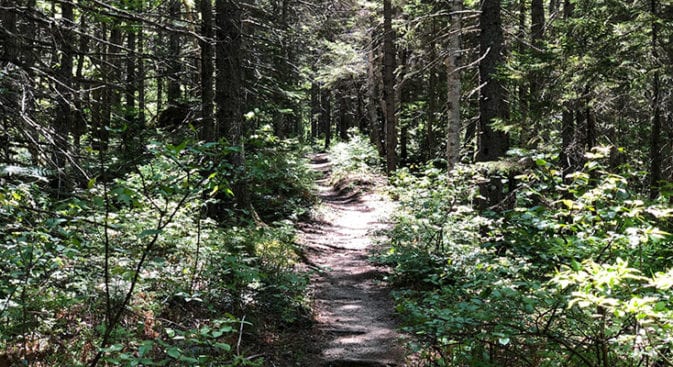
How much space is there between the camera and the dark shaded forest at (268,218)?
3.59m

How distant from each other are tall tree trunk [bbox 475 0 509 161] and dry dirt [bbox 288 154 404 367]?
130 inches

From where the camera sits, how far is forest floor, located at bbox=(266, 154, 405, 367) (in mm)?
6035

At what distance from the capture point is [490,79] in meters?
8.72

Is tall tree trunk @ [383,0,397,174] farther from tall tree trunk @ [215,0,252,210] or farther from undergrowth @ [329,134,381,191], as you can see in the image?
tall tree trunk @ [215,0,252,210]

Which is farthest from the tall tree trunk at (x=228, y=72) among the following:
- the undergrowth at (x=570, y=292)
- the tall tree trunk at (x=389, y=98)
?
the tall tree trunk at (x=389, y=98)

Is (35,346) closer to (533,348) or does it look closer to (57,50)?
(57,50)

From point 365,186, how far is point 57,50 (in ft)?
A: 54.7

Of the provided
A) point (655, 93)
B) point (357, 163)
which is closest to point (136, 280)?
point (655, 93)

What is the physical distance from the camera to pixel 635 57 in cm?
771

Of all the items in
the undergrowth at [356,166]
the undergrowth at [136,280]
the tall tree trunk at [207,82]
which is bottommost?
the undergrowth at [136,280]

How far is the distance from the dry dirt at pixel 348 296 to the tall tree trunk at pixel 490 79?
3291mm

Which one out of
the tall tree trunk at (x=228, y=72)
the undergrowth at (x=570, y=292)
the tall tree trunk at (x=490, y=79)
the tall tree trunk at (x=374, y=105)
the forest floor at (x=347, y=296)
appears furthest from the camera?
the tall tree trunk at (x=374, y=105)

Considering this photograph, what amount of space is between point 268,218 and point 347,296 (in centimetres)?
508

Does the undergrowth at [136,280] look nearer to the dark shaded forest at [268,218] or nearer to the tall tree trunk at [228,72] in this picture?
the dark shaded forest at [268,218]
